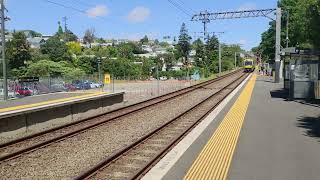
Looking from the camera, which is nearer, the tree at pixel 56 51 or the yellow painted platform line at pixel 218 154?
the yellow painted platform line at pixel 218 154

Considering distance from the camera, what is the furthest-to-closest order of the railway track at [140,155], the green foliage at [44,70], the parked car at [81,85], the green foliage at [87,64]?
the green foliage at [87,64] < the green foliage at [44,70] < the parked car at [81,85] < the railway track at [140,155]

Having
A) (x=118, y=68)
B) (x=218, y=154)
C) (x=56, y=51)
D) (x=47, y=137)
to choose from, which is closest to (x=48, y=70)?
(x=118, y=68)

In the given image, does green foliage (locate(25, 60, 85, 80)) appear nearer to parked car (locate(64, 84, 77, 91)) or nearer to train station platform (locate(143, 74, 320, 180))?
parked car (locate(64, 84, 77, 91))

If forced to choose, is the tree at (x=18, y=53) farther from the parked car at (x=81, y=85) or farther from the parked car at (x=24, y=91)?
the parked car at (x=24, y=91)

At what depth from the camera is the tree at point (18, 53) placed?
105000 millimetres

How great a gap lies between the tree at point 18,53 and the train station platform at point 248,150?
298ft

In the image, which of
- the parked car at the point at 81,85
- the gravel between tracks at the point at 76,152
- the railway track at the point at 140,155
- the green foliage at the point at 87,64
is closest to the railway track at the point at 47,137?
the gravel between tracks at the point at 76,152

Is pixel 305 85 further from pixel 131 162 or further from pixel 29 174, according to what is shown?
pixel 29 174

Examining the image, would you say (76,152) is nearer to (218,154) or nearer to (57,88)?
(218,154)

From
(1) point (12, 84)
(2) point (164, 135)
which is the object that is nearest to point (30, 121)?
(2) point (164, 135)

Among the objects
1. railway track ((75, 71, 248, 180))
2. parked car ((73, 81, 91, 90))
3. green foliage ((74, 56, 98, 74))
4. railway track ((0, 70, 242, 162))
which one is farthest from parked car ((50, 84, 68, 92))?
green foliage ((74, 56, 98, 74))

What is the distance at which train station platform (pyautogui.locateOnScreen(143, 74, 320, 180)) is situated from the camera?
10.1 meters

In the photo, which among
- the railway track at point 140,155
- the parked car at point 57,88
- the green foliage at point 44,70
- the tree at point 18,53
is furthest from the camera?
the tree at point 18,53

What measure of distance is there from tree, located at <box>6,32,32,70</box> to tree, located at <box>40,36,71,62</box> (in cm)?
1285
